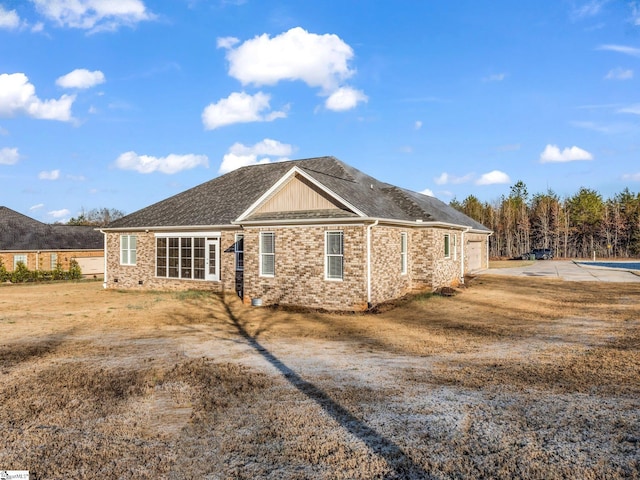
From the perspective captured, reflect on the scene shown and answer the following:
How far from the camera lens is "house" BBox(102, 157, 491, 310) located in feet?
53.9

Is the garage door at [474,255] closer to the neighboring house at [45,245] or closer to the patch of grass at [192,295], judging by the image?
the patch of grass at [192,295]

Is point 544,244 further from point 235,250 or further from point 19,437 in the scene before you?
point 19,437

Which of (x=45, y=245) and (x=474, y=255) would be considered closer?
(x=474, y=255)

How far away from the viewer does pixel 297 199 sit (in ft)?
58.0

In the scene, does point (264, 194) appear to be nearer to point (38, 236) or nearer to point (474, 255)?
point (474, 255)

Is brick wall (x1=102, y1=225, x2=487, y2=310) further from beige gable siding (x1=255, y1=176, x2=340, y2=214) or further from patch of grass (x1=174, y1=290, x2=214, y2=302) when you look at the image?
beige gable siding (x1=255, y1=176, x2=340, y2=214)

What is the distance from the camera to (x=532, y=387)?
7.48 metres

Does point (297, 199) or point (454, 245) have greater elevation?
point (297, 199)

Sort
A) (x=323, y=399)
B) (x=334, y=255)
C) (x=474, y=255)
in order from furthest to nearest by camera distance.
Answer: (x=474, y=255)
(x=334, y=255)
(x=323, y=399)

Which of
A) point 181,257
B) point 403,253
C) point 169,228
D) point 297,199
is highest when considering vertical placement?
point 297,199

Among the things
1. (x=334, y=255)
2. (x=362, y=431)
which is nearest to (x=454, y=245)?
(x=334, y=255)

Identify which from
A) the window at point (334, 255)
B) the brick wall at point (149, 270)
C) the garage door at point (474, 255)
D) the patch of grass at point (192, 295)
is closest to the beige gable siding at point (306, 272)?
the window at point (334, 255)

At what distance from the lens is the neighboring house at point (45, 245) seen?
1361 inches

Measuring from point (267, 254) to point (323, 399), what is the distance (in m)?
11.3
